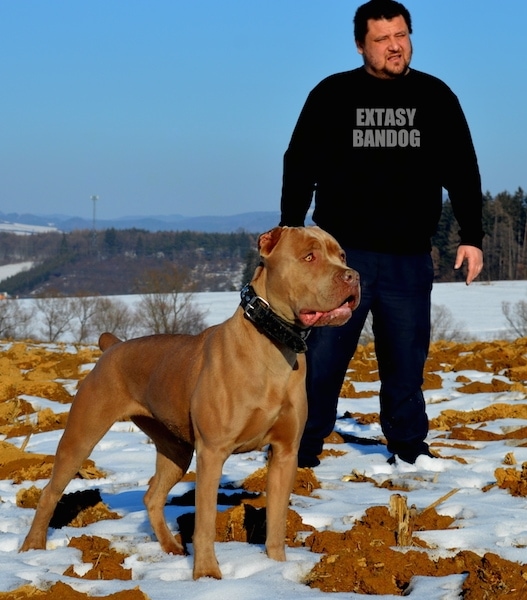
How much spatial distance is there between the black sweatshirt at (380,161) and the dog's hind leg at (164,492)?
1.88 metres

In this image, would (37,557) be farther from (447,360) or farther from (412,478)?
(447,360)

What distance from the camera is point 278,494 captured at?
4.39 m

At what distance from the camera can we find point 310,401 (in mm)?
6691

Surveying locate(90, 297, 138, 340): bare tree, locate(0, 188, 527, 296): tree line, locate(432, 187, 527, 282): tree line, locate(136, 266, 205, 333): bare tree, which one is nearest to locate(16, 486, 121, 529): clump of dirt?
locate(136, 266, 205, 333): bare tree

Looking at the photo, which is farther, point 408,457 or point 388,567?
point 408,457

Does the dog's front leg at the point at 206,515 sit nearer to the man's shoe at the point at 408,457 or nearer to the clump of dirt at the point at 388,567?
the clump of dirt at the point at 388,567

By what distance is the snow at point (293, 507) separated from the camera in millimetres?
4023

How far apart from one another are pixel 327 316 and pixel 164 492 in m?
1.53

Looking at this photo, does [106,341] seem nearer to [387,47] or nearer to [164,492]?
[164,492]

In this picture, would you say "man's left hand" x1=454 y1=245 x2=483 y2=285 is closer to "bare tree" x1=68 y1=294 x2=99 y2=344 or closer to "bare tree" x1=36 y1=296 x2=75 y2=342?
"bare tree" x1=36 y1=296 x2=75 y2=342

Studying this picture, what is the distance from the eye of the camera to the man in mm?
6395

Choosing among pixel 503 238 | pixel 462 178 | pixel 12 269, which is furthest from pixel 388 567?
pixel 12 269

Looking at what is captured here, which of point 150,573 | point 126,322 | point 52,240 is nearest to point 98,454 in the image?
point 150,573

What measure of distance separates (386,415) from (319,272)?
2911 millimetres
